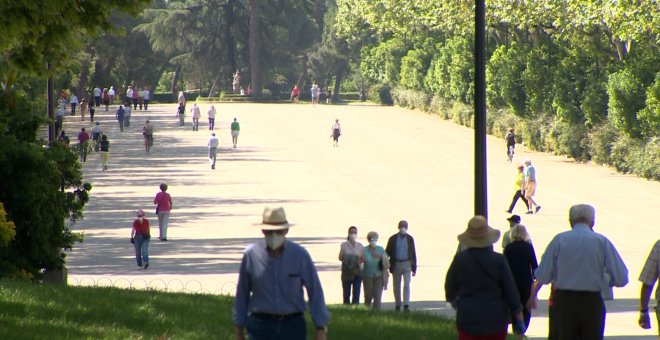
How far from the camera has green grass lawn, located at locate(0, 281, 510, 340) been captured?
11375mm

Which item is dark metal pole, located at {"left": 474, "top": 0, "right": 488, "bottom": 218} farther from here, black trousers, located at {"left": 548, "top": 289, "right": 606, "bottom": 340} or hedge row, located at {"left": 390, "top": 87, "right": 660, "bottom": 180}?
hedge row, located at {"left": 390, "top": 87, "right": 660, "bottom": 180}

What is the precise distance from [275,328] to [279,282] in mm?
265

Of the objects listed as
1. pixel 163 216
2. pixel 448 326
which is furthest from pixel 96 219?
pixel 448 326

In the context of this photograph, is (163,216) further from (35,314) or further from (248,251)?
(248,251)

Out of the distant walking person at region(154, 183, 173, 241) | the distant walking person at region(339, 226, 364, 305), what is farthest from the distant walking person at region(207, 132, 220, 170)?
the distant walking person at region(339, 226, 364, 305)

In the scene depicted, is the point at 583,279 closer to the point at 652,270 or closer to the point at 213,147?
the point at 652,270

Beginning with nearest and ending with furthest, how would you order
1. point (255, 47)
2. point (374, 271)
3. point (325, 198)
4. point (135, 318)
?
point (135, 318) → point (374, 271) → point (325, 198) → point (255, 47)

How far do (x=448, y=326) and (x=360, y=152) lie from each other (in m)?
44.1

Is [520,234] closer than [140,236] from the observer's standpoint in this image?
Yes

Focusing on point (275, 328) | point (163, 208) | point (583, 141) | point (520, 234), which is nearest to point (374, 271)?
point (520, 234)

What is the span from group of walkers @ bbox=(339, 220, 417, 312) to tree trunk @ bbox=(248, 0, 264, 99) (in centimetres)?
7604

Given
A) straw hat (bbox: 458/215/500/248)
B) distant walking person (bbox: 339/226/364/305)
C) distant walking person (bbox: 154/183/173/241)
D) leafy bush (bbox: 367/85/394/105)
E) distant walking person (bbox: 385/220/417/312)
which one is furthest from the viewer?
leafy bush (bbox: 367/85/394/105)

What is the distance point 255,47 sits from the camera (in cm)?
9725

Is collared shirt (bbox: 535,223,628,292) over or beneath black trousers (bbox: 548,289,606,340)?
over
